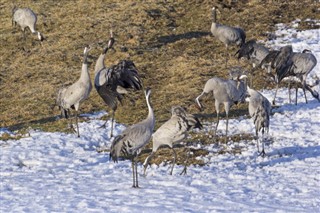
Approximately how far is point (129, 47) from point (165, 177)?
45.3 feet

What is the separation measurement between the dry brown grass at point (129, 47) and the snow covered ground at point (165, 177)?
5.77 ft

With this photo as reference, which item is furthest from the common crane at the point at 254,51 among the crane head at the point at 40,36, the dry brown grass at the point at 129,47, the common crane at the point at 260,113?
the crane head at the point at 40,36

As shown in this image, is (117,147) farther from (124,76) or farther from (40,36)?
(40,36)

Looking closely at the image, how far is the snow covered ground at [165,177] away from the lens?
1202 centimetres

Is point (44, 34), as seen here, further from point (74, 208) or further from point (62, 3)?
point (74, 208)

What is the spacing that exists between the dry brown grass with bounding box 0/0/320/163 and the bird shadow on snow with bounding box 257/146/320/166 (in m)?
3.41

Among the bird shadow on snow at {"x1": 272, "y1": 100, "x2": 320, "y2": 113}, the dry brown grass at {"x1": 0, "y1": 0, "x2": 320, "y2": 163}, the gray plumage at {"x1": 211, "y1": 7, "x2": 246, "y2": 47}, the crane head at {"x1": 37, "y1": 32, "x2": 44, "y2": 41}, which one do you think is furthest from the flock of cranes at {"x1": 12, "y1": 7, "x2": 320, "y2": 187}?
the crane head at {"x1": 37, "y1": 32, "x2": 44, "y2": 41}

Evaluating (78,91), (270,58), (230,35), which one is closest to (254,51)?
(270,58)

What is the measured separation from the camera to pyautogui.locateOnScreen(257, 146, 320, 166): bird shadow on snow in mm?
15008

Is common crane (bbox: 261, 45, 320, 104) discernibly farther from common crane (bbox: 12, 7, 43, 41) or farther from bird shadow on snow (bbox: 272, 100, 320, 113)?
common crane (bbox: 12, 7, 43, 41)

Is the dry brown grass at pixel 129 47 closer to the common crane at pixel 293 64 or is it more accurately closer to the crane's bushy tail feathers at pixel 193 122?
the common crane at pixel 293 64

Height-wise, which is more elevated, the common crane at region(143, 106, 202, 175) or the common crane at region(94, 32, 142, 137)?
the common crane at region(94, 32, 142, 137)

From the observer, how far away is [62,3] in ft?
115

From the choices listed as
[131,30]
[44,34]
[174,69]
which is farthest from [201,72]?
[44,34]
